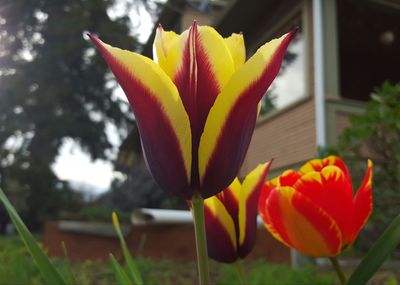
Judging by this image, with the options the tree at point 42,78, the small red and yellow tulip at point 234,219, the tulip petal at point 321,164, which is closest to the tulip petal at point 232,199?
the small red and yellow tulip at point 234,219

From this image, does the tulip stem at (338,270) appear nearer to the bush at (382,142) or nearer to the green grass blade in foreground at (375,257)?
the green grass blade in foreground at (375,257)

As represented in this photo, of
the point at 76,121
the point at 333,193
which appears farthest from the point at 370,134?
the point at 76,121

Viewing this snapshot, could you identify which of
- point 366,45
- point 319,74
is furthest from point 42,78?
point 319,74

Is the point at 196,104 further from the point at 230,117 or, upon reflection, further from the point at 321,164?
the point at 321,164

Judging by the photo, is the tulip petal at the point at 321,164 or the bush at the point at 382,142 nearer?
the tulip petal at the point at 321,164

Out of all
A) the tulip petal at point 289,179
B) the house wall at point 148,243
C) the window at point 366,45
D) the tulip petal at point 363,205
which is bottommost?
the house wall at point 148,243

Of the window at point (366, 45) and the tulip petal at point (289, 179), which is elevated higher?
the window at point (366, 45)
